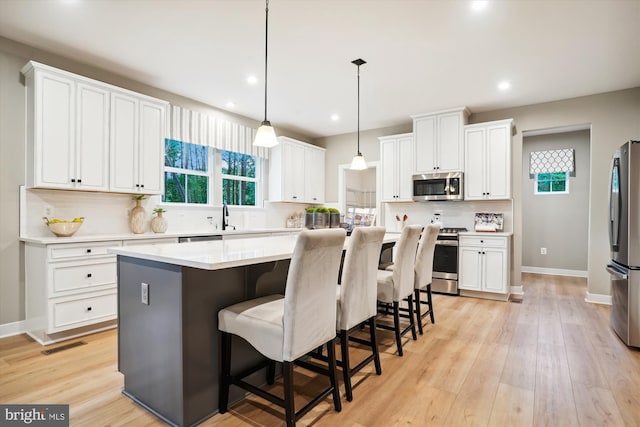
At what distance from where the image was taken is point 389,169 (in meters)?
5.56

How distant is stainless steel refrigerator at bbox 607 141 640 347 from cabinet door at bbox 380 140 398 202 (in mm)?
→ 2832

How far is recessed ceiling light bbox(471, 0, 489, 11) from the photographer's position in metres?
2.47

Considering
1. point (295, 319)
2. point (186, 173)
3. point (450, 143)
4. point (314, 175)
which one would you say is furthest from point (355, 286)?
point (314, 175)

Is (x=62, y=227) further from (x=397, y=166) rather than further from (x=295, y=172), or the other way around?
(x=397, y=166)

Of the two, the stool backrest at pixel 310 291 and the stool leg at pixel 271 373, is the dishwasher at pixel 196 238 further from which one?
the stool backrest at pixel 310 291

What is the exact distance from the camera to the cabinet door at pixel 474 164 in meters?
4.73

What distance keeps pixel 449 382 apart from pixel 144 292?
2.02m

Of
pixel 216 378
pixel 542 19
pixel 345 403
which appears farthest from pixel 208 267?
pixel 542 19

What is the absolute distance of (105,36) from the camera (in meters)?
2.97

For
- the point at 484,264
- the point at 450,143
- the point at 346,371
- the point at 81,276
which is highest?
the point at 450,143

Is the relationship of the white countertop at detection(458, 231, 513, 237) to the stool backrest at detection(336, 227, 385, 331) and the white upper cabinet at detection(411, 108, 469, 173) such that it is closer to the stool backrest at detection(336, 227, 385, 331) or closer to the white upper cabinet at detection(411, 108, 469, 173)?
the white upper cabinet at detection(411, 108, 469, 173)

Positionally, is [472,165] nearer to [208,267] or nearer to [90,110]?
[208,267]

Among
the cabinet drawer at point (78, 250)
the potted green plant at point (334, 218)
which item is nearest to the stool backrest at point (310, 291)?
the potted green plant at point (334, 218)

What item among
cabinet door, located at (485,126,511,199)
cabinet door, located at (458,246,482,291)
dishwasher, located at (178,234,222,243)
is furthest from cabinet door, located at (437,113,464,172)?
dishwasher, located at (178,234,222,243)
